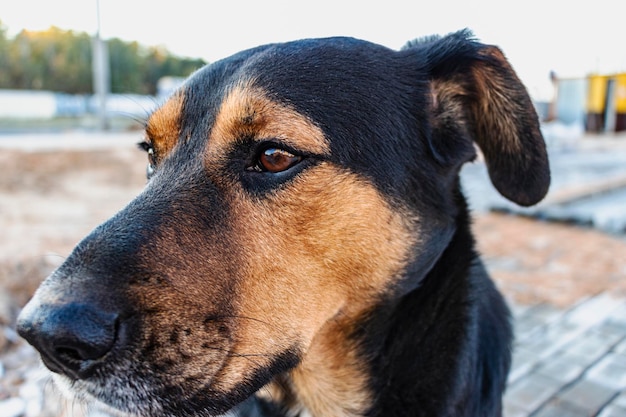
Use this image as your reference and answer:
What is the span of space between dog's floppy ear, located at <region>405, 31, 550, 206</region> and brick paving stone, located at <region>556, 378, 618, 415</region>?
153 cm

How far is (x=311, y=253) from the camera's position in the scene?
1979 millimetres

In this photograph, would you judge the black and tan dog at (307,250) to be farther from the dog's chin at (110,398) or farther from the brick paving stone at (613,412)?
the brick paving stone at (613,412)

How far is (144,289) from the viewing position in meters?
1.63

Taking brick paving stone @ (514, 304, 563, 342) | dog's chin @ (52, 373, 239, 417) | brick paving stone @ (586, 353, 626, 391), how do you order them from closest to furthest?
1. dog's chin @ (52, 373, 239, 417)
2. brick paving stone @ (586, 353, 626, 391)
3. brick paving stone @ (514, 304, 563, 342)

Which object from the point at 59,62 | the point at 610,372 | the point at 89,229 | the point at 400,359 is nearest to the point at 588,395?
the point at 610,372

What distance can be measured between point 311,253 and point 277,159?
13.9 inches

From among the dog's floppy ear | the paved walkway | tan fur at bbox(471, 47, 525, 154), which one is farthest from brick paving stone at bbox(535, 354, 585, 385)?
tan fur at bbox(471, 47, 525, 154)

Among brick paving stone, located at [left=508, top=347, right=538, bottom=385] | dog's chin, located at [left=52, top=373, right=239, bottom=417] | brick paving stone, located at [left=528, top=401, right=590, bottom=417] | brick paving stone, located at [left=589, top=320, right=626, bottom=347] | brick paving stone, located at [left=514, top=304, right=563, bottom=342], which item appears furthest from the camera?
brick paving stone, located at [left=514, top=304, right=563, bottom=342]

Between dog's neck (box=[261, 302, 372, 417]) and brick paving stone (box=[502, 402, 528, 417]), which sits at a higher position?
dog's neck (box=[261, 302, 372, 417])

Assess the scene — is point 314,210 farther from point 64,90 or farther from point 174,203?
point 64,90

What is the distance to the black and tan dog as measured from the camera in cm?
163

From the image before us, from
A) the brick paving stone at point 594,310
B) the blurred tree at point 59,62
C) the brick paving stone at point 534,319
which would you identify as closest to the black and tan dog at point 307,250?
the brick paving stone at point 534,319

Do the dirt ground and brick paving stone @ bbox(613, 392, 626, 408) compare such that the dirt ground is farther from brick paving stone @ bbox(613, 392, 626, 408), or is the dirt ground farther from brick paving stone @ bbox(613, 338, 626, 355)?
brick paving stone @ bbox(613, 392, 626, 408)

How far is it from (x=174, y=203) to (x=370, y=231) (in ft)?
2.37
